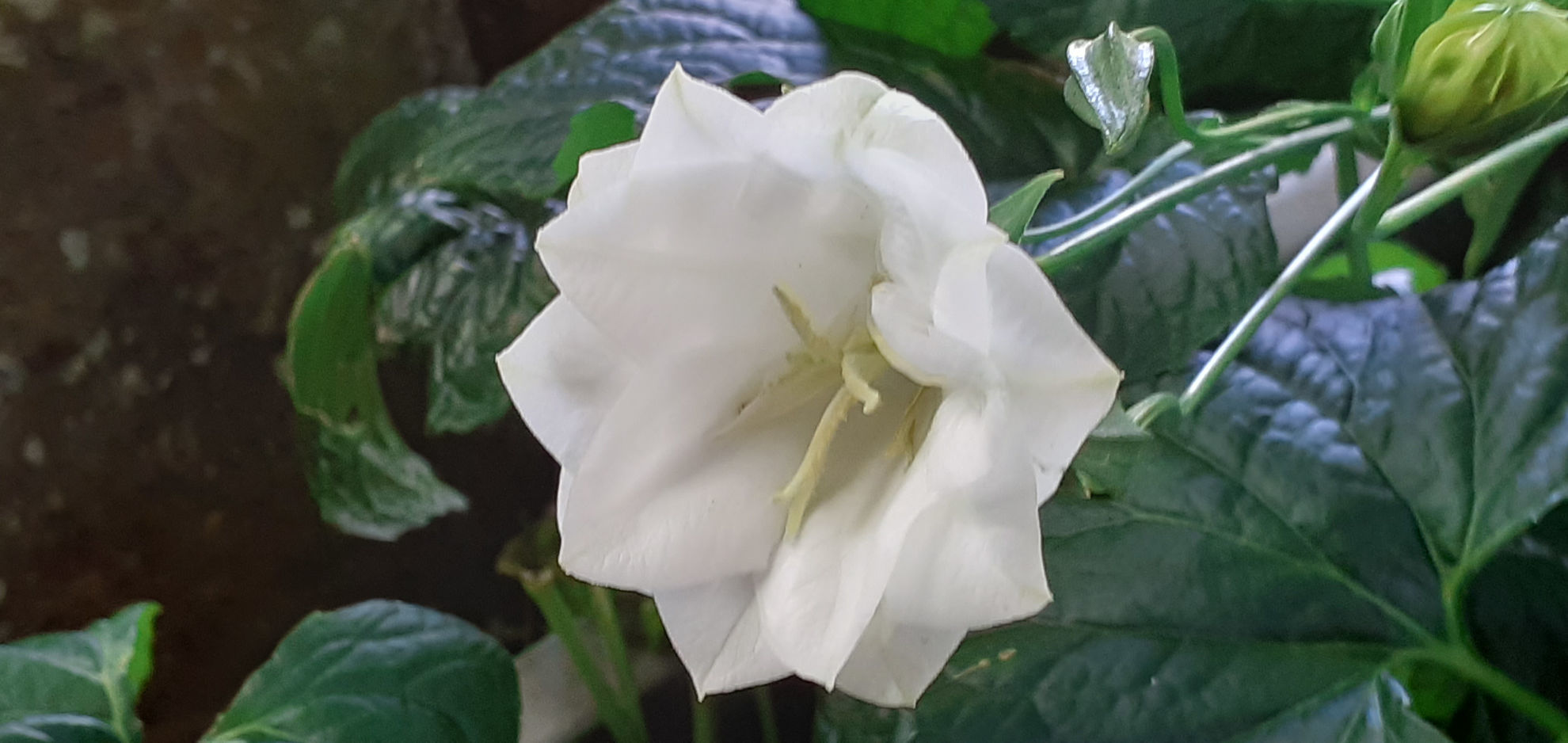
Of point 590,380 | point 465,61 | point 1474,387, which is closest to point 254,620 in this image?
point 465,61

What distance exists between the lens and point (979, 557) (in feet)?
0.66

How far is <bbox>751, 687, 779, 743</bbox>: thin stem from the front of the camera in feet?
1.83

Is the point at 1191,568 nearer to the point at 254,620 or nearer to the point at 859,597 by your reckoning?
the point at 859,597

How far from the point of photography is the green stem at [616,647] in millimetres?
562

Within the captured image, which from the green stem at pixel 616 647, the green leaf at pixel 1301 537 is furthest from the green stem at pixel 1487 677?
the green stem at pixel 616 647

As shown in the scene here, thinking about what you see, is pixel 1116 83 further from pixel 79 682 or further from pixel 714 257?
pixel 79 682

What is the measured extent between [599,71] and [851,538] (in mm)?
299

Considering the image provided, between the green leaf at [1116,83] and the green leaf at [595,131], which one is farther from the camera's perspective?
the green leaf at [595,131]

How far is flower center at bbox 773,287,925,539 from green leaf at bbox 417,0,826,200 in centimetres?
20

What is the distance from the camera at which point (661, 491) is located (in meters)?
0.25

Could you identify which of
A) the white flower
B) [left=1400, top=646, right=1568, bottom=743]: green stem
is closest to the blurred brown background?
the white flower

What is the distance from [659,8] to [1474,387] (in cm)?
37

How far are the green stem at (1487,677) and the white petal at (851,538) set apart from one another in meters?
0.25

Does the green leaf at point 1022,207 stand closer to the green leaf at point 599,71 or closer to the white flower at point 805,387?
the white flower at point 805,387
